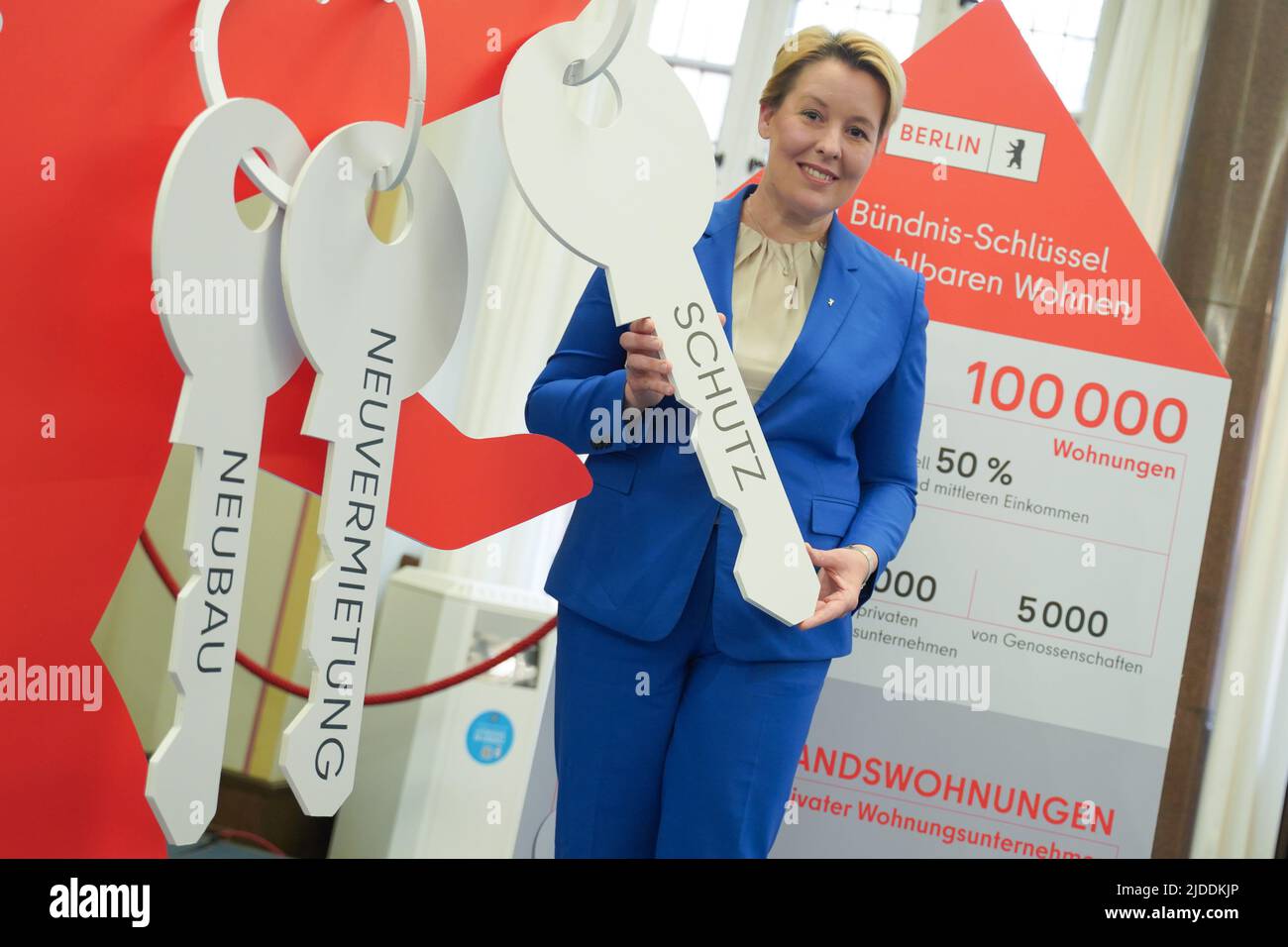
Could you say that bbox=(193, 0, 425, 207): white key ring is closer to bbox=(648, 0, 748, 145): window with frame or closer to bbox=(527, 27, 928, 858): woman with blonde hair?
bbox=(527, 27, 928, 858): woman with blonde hair

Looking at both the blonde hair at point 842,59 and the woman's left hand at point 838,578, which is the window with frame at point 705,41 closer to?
the blonde hair at point 842,59

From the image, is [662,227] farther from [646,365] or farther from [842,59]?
[842,59]

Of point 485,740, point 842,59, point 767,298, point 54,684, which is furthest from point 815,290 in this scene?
point 485,740

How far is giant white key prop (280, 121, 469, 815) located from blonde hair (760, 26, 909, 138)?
1.56ft

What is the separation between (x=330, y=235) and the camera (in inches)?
40.5

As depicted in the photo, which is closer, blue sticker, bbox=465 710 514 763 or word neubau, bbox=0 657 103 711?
word neubau, bbox=0 657 103 711

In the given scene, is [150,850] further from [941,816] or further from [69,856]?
[941,816]

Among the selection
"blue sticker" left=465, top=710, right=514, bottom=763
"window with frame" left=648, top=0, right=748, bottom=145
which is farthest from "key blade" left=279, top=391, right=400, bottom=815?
"window with frame" left=648, top=0, right=748, bottom=145

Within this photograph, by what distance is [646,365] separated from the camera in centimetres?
112

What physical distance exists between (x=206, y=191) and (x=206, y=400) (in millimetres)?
173

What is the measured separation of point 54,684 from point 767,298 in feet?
2.85

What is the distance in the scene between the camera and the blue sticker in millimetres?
2676

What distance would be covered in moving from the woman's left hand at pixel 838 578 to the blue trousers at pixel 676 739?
0.24 ft

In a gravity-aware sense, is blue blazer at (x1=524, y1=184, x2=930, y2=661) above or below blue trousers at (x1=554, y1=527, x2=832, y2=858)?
above
